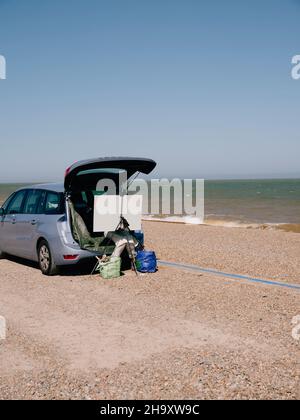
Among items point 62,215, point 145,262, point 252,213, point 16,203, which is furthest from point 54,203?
point 252,213

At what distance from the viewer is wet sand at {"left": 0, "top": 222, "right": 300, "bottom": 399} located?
4.17 m

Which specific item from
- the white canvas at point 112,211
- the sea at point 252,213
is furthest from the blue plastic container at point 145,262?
the sea at point 252,213

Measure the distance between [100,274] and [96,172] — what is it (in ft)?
6.26

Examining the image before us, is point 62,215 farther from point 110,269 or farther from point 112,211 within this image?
point 110,269

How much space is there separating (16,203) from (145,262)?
331 centimetres

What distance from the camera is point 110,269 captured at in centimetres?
848

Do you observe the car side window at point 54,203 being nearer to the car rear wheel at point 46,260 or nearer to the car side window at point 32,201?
the car side window at point 32,201

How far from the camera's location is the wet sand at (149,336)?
164 inches

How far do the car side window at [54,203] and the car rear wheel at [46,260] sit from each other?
60 cm

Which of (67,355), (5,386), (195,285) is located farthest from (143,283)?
(5,386)

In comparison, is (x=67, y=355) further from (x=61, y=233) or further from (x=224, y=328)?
(x=61, y=233)

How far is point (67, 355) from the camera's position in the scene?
4898mm

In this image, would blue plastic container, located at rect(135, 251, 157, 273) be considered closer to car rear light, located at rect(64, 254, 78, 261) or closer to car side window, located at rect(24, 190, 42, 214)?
car rear light, located at rect(64, 254, 78, 261)

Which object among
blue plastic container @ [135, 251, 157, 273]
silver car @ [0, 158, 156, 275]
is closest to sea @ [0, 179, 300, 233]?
blue plastic container @ [135, 251, 157, 273]
